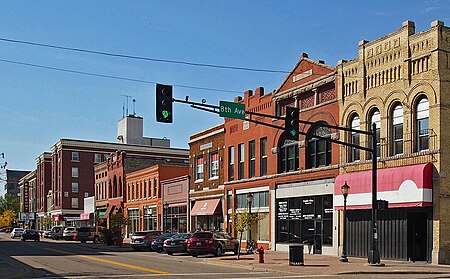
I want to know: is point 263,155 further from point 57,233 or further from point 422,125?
point 57,233

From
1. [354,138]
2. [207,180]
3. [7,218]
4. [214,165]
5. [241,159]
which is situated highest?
[354,138]

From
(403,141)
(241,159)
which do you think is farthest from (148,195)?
(403,141)

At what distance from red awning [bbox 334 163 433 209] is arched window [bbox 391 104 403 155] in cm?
115

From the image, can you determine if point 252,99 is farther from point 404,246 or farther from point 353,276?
point 353,276

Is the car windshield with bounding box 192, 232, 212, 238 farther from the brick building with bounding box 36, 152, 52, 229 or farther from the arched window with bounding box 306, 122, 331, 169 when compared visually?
the brick building with bounding box 36, 152, 52, 229

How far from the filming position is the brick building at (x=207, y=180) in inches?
2085

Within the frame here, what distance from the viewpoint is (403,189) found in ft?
102

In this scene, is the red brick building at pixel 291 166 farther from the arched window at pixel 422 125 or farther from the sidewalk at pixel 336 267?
the arched window at pixel 422 125

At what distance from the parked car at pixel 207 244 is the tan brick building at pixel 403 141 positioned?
→ 25.6 ft

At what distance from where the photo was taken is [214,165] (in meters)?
54.8

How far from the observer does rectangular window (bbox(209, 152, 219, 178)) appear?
178ft

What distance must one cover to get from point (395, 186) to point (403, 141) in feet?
7.56

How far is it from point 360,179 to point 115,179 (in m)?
55.3

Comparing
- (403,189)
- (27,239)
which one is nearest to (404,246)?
(403,189)
